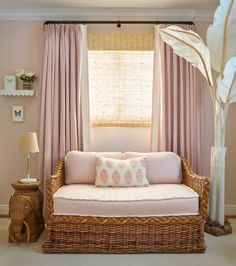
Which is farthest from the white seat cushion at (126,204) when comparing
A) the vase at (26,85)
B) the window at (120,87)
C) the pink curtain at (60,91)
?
the vase at (26,85)

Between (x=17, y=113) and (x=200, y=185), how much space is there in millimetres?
2427

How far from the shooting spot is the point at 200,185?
3252 mm

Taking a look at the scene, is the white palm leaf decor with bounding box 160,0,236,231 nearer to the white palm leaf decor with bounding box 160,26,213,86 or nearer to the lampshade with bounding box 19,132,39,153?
the white palm leaf decor with bounding box 160,26,213,86

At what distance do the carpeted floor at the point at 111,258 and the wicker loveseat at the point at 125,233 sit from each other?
72 millimetres

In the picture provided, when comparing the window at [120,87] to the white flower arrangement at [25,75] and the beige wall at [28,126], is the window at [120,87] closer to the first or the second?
the beige wall at [28,126]

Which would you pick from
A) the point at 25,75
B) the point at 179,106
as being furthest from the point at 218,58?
the point at 25,75

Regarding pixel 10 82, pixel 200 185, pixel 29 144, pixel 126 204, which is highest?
pixel 10 82

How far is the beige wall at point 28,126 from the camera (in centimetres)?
423

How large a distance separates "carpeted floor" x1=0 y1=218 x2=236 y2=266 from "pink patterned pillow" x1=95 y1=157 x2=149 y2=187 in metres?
0.77

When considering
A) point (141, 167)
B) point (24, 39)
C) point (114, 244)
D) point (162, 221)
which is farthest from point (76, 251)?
point (24, 39)

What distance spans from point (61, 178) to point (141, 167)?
0.89m

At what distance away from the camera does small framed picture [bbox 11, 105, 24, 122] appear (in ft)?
13.9

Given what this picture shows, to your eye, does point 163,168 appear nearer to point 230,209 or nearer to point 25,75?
point 230,209

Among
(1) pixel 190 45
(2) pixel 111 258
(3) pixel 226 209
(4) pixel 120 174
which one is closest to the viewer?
(2) pixel 111 258
